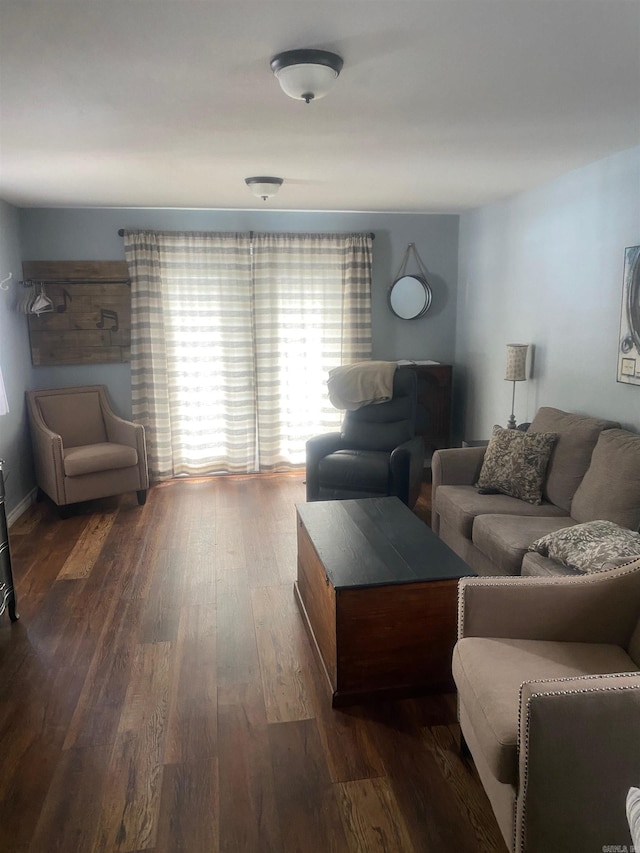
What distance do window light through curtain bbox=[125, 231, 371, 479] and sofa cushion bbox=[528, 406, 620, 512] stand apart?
2.45 m

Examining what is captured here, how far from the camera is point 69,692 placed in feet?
8.33

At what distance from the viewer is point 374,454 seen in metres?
4.61

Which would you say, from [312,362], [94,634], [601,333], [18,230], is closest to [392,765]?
[94,634]

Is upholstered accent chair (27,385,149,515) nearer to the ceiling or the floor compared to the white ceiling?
nearer to the floor

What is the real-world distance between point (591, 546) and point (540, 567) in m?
0.29

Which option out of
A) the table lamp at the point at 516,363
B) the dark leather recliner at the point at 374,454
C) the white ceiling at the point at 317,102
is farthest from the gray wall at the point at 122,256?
the table lamp at the point at 516,363

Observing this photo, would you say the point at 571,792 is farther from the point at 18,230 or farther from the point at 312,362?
the point at 18,230

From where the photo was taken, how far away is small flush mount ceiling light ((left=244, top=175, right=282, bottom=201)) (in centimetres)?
395

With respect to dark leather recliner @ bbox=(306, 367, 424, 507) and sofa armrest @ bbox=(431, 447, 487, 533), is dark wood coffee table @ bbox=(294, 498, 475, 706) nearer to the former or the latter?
sofa armrest @ bbox=(431, 447, 487, 533)

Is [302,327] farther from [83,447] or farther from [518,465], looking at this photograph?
[518,465]

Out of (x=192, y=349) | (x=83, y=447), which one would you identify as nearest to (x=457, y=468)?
(x=192, y=349)

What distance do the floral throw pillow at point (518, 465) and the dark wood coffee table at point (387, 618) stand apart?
1.13 metres

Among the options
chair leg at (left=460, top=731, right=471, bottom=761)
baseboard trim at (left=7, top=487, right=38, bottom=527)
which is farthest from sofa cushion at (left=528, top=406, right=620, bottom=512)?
baseboard trim at (left=7, top=487, right=38, bottom=527)

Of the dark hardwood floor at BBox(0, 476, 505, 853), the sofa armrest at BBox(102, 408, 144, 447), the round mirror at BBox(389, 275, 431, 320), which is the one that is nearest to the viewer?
the dark hardwood floor at BBox(0, 476, 505, 853)
